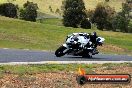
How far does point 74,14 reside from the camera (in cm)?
10981

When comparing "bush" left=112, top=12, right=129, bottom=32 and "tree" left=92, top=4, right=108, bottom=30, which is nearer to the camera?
"tree" left=92, top=4, right=108, bottom=30

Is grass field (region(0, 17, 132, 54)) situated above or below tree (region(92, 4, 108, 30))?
above

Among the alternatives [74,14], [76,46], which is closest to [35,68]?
[76,46]

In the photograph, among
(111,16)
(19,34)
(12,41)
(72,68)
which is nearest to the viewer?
(72,68)

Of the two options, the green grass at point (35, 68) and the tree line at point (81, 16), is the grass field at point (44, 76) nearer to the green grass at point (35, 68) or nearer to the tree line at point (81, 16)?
the green grass at point (35, 68)

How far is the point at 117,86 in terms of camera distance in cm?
1623

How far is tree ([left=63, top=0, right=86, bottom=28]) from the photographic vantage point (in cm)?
10869

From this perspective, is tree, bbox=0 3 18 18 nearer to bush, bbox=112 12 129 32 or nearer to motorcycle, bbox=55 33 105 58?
bush, bbox=112 12 129 32

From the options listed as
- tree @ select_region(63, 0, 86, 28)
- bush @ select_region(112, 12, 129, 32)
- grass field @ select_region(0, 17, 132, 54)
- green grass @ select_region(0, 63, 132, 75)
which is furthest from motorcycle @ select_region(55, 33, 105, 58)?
bush @ select_region(112, 12, 129, 32)

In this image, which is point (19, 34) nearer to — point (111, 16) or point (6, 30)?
point (6, 30)

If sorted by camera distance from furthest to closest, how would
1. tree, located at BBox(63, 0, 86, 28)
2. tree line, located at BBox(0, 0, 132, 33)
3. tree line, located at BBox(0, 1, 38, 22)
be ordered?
tree line, located at BBox(0, 1, 38, 22) → tree line, located at BBox(0, 0, 132, 33) → tree, located at BBox(63, 0, 86, 28)

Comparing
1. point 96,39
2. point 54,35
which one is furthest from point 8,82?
point 54,35

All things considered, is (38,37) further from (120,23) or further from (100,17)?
(120,23)

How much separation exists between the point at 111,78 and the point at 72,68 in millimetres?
8765
